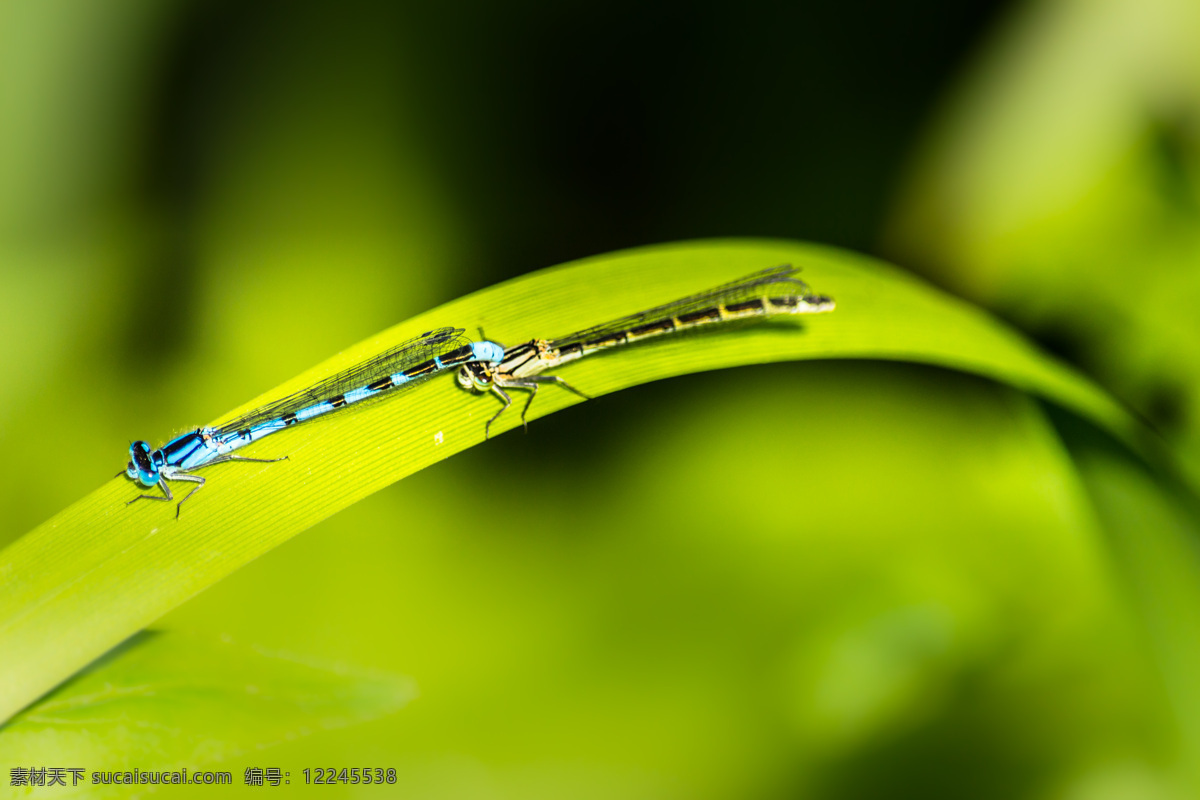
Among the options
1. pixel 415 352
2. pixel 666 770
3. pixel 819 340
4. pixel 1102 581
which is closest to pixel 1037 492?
pixel 1102 581

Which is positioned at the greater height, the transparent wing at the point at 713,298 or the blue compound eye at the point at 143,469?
the transparent wing at the point at 713,298

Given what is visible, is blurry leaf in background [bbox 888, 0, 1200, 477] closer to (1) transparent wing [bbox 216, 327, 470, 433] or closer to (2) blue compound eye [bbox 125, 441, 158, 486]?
(1) transparent wing [bbox 216, 327, 470, 433]

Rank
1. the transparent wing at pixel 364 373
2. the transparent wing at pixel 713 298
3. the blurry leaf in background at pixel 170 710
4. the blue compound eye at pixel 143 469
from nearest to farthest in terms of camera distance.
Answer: the blurry leaf in background at pixel 170 710, the blue compound eye at pixel 143 469, the transparent wing at pixel 364 373, the transparent wing at pixel 713 298

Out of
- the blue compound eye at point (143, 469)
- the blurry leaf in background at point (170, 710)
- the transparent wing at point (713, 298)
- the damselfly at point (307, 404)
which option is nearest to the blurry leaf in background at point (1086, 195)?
the transparent wing at point (713, 298)

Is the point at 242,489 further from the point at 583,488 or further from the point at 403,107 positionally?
the point at 403,107

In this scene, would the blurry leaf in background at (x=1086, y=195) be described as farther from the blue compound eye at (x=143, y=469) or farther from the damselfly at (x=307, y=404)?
the blue compound eye at (x=143, y=469)
